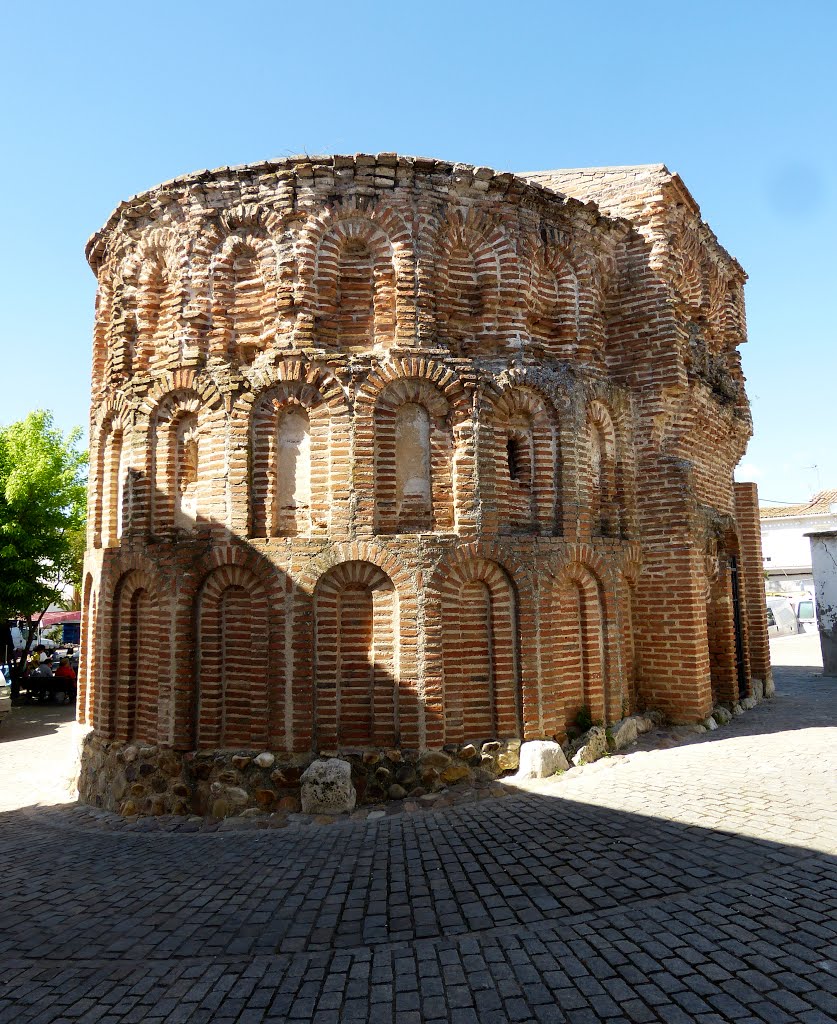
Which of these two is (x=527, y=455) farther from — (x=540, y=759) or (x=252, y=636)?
(x=252, y=636)

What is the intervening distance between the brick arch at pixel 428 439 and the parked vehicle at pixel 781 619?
26.9 m

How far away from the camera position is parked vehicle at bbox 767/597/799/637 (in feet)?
100

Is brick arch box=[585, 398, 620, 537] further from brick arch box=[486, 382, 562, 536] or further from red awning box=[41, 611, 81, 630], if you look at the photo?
red awning box=[41, 611, 81, 630]

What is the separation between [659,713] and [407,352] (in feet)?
20.3

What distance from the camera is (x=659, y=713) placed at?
9188mm

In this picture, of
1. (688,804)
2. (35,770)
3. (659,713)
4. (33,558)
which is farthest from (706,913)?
(33,558)

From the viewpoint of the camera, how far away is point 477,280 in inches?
326

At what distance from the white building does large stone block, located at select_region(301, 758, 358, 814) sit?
47.6 meters

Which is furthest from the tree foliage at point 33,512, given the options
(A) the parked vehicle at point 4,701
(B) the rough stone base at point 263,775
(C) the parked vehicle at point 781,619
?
(C) the parked vehicle at point 781,619

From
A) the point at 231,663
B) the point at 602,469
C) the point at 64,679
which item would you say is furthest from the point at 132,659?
the point at 64,679

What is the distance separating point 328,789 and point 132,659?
3.24 metres

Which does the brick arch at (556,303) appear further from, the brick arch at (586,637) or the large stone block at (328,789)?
the large stone block at (328,789)

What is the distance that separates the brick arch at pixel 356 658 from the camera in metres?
7.19

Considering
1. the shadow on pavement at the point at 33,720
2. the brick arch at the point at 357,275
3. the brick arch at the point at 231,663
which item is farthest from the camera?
the shadow on pavement at the point at 33,720
